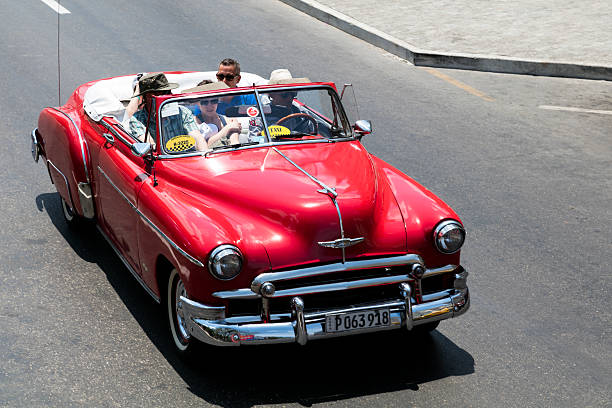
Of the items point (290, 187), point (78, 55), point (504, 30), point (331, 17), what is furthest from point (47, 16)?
point (290, 187)

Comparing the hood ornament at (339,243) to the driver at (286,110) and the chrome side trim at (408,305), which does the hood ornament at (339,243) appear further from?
the driver at (286,110)

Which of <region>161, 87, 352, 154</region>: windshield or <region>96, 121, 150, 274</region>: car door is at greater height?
<region>161, 87, 352, 154</region>: windshield

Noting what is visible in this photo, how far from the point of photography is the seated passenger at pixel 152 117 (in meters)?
6.29

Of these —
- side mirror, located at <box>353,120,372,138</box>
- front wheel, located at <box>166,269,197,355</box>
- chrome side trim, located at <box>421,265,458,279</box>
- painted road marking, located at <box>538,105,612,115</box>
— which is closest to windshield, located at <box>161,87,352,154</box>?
side mirror, located at <box>353,120,372,138</box>

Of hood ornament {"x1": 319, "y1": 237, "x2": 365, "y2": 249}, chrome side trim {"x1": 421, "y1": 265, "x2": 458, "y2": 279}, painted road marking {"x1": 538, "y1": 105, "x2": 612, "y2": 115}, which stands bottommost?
painted road marking {"x1": 538, "y1": 105, "x2": 612, "y2": 115}

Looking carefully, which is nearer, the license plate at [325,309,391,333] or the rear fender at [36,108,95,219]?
the license plate at [325,309,391,333]

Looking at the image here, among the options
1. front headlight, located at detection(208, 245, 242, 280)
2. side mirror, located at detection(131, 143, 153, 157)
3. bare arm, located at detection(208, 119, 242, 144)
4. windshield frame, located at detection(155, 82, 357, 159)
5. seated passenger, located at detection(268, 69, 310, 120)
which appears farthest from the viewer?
seated passenger, located at detection(268, 69, 310, 120)

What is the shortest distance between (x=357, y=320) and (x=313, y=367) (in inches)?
23.6

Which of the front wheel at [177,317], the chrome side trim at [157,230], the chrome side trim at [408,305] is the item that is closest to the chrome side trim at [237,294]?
the chrome side trim at [157,230]

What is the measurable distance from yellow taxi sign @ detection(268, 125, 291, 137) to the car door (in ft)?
3.02

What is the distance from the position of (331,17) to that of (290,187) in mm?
9971

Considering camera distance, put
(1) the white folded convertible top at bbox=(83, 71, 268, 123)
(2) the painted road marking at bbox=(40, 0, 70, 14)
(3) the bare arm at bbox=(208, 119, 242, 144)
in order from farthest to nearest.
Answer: (2) the painted road marking at bbox=(40, 0, 70, 14), (1) the white folded convertible top at bbox=(83, 71, 268, 123), (3) the bare arm at bbox=(208, 119, 242, 144)

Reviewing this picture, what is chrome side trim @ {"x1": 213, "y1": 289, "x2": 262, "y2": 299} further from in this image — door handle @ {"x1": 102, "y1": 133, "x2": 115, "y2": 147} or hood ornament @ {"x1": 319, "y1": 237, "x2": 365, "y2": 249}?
door handle @ {"x1": 102, "y1": 133, "x2": 115, "y2": 147}

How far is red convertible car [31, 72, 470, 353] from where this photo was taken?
5.20 metres
